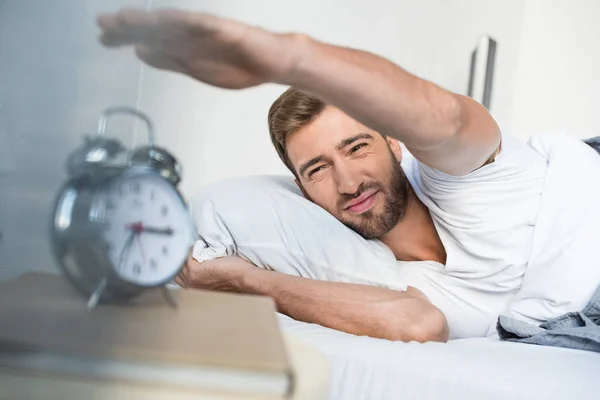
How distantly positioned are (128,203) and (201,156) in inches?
8.6

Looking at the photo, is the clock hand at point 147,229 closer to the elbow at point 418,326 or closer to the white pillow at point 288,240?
the elbow at point 418,326

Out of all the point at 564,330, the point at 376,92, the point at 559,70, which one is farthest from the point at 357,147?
the point at 559,70

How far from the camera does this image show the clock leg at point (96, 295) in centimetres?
39

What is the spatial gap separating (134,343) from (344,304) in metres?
0.78

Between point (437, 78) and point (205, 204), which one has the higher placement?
point (437, 78)

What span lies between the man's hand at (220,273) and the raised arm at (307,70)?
372mm

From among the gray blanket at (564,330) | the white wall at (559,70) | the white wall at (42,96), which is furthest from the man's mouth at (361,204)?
Result: the white wall at (559,70)

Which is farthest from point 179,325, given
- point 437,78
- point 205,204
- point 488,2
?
point 488,2

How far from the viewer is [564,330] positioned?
1094mm

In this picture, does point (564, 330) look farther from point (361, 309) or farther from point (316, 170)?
point (316, 170)

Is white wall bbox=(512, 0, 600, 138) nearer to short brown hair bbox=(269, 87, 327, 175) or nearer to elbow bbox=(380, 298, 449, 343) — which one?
short brown hair bbox=(269, 87, 327, 175)

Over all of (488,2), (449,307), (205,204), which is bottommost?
(449,307)

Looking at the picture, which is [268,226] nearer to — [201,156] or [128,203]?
[201,156]

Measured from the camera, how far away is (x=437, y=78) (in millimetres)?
2293
